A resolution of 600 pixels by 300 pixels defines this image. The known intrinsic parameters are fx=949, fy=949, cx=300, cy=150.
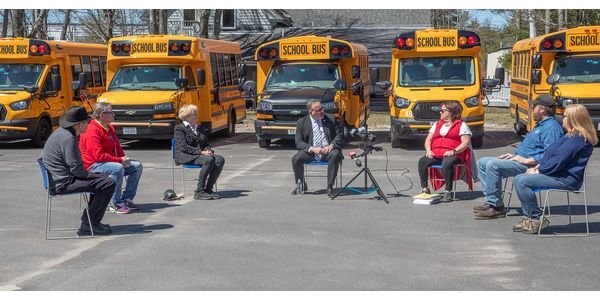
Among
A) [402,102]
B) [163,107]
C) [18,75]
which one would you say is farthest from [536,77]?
[18,75]

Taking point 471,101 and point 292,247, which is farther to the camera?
point 471,101

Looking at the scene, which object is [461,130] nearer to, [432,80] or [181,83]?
[432,80]

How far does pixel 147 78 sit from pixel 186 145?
899 cm

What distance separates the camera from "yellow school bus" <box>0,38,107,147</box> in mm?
20875

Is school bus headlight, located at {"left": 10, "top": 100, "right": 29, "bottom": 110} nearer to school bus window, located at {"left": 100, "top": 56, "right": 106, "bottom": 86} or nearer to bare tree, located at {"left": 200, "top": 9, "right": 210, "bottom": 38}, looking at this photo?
school bus window, located at {"left": 100, "top": 56, "right": 106, "bottom": 86}

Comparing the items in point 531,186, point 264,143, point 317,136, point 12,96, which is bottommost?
point 264,143

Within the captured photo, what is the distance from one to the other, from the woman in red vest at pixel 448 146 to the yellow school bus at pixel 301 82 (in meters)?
7.67

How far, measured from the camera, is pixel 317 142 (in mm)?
13203

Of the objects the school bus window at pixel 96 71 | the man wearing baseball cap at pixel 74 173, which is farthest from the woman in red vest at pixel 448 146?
the school bus window at pixel 96 71

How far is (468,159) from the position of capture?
40.1ft

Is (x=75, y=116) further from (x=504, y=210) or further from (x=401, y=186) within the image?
(x=401, y=186)

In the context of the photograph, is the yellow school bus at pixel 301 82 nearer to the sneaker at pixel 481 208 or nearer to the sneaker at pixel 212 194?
the sneaker at pixel 212 194

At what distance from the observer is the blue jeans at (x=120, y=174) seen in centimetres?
1088

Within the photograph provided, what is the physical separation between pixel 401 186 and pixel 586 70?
7.95 meters
